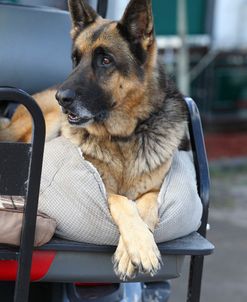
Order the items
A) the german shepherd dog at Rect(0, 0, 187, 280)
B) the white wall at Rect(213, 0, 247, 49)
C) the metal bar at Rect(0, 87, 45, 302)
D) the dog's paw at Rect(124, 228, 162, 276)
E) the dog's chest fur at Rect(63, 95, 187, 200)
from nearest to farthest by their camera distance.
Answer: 1. the metal bar at Rect(0, 87, 45, 302)
2. the dog's paw at Rect(124, 228, 162, 276)
3. the german shepherd dog at Rect(0, 0, 187, 280)
4. the dog's chest fur at Rect(63, 95, 187, 200)
5. the white wall at Rect(213, 0, 247, 49)

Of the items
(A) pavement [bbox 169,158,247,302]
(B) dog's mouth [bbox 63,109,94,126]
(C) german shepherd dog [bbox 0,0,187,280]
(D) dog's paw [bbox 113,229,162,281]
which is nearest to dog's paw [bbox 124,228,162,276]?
(D) dog's paw [bbox 113,229,162,281]

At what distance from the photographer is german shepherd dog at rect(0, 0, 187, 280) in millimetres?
2717

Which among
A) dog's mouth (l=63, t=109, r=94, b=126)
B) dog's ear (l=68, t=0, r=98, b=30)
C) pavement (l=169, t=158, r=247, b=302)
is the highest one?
dog's ear (l=68, t=0, r=98, b=30)

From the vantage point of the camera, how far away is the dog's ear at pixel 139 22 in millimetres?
2627

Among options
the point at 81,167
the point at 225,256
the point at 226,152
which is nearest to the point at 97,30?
the point at 81,167

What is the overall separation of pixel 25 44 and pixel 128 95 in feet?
2.61

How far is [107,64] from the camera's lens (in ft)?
9.14

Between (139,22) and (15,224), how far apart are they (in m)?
0.98

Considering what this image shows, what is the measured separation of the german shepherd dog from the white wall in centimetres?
753

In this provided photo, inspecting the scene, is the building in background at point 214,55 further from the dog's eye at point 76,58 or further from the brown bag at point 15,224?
the brown bag at point 15,224

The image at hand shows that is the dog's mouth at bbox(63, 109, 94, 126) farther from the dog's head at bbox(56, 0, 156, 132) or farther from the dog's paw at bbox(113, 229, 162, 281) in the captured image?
the dog's paw at bbox(113, 229, 162, 281)

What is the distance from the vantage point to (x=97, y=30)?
113 inches

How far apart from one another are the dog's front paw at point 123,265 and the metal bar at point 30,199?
32 cm

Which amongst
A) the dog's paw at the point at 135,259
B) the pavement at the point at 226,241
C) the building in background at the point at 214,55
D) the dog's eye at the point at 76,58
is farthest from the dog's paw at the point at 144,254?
the building in background at the point at 214,55
